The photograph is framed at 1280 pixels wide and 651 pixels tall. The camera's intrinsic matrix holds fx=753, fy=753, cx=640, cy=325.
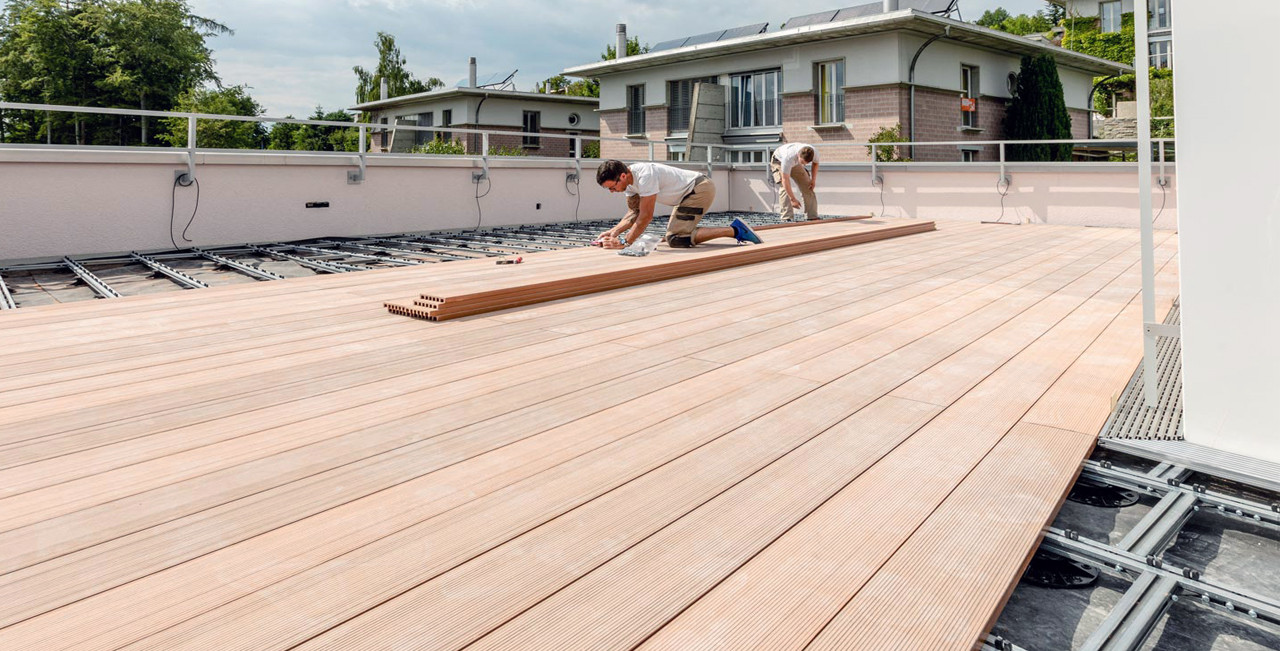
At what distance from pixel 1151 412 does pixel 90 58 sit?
45856 mm

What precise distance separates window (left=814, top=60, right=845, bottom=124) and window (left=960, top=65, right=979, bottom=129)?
10.4 ft

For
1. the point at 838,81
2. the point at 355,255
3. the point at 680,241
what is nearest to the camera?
the point at 680,241

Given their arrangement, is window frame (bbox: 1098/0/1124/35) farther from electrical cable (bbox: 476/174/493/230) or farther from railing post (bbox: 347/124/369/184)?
railing post (bbox: 347/124/369/184)

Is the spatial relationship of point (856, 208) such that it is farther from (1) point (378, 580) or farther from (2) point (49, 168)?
(1) point (378, 580)

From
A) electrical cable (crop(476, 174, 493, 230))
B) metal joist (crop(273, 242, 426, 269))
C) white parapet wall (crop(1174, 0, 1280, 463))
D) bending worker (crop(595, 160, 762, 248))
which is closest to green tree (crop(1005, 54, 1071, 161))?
electrical cable (crop(476, 174, 493, 230))

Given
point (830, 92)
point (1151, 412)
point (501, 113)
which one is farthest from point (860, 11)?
point (1151, 412)

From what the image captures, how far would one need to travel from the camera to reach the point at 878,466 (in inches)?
72.4

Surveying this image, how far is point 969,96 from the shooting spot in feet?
62.5

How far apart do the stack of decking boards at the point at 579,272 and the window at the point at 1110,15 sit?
38990 mm

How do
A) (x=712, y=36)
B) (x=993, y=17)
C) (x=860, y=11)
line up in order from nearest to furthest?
(x=860, y=11), (x=712, y=36), (x=993, y=17)

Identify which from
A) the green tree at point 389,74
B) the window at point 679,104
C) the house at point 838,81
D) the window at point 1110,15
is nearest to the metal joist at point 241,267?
the house at point 838,81

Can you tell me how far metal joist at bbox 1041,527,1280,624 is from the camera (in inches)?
50.3

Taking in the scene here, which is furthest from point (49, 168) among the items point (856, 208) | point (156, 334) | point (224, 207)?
point (856, 208)

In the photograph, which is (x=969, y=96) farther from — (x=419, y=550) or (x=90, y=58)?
(x=90, y=58)
